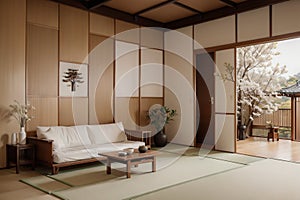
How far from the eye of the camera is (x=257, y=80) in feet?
29.2

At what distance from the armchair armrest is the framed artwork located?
132 centimetres

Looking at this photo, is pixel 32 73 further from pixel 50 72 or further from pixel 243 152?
pixel 243 152

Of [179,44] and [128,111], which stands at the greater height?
[179,44]

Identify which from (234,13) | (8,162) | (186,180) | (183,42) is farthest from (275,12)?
(8,162)

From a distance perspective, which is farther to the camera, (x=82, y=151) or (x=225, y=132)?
(x=225, y=132)

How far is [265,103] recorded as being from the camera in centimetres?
898

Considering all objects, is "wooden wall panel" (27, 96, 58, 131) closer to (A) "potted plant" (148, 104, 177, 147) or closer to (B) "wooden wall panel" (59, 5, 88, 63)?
(B) "wooden wall panel" (59, 5, 88, 63)

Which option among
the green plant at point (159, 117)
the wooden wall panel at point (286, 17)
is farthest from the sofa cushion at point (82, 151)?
the wooden wall panel at point (286, 17)

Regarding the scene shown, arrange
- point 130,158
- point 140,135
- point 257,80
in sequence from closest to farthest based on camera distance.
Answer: point 130,158
point 140,135
point 257,80

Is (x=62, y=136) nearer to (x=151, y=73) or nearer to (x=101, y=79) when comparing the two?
(x=101, y=79)

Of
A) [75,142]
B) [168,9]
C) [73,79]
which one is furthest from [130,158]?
[168,9]

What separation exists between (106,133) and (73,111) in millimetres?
819

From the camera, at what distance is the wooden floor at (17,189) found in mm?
3432

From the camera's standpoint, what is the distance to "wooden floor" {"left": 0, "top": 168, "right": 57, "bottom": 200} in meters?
3.43
